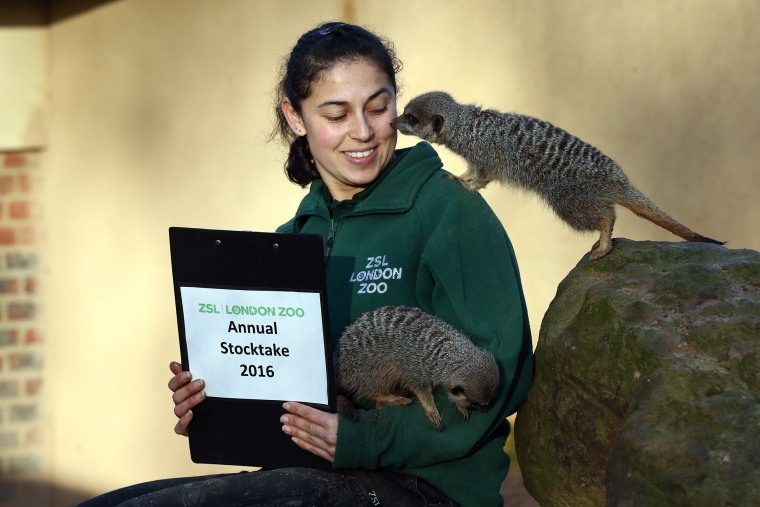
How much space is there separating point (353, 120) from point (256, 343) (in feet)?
2.08

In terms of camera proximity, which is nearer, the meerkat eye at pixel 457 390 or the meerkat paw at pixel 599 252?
the meerkat eye at pixel 457 390

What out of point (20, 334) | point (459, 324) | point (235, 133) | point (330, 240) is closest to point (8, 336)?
point (20, 334)

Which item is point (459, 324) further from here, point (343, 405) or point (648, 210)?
point (648, 210)

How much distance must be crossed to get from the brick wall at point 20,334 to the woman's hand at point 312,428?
2.63m

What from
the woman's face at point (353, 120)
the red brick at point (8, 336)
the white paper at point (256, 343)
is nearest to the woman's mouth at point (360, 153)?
the woman's face at point (353, 120)

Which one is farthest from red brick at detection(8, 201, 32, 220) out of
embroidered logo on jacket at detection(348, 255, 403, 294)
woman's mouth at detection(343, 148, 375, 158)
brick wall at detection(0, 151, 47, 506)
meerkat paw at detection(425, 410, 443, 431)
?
meerkat paw at detection(425, 410, 443, 431)

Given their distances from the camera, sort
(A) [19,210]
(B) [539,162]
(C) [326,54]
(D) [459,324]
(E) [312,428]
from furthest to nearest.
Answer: (A) [19,210]
(B) [539,162]
(C) [326,54]
(D) [459,324]
(E) [312,428]

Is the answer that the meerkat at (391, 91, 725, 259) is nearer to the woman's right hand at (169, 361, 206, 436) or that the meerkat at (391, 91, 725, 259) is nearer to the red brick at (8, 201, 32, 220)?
the woman's right hand at (169, 361, 206, 436)

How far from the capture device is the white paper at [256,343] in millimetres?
2072

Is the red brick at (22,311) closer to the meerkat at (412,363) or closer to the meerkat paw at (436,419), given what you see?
the meerkat at (412,363)

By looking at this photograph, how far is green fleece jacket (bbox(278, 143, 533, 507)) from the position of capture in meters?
2.11

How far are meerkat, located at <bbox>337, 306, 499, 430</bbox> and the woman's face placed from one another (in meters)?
0.41

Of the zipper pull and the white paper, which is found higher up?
the zipper pull

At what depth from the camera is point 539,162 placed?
2.66 metres
